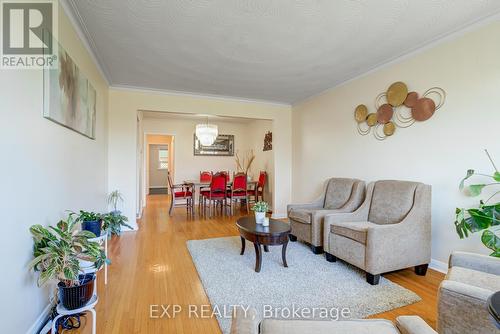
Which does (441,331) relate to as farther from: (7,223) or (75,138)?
(75,138)

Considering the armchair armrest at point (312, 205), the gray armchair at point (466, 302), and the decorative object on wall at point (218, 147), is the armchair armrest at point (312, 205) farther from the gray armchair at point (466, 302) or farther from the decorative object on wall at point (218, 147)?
the decorative object on wall at point (218, 147)

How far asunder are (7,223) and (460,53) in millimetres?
4083

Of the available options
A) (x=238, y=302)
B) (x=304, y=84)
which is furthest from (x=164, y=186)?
(x=238, y=302)

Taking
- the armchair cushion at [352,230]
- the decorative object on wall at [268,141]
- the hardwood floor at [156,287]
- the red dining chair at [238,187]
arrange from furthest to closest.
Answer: the decorative object on wall at [268,141] < the red dining chair at [238,187] < the armchair cushion at [352,230] < the hardwood floor at [156,287]

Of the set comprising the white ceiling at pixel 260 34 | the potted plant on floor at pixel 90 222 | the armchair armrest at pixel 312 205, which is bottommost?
the armchair armrest at pixel 312 205

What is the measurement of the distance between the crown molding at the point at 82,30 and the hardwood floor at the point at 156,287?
258cm

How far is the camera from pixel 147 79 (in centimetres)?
393

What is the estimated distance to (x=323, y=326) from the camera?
0.91 meters

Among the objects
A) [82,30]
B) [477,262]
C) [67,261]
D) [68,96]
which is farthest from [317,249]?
[82,30]

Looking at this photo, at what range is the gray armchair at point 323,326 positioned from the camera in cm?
87

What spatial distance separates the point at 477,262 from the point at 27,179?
3095 mm

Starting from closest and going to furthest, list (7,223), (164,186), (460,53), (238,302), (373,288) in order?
(7,223), (238,302), (373,288), (460,53), (164,186)

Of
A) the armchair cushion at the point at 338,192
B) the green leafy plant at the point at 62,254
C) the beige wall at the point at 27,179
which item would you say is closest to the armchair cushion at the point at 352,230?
the armchair cushion at the point at 338,192

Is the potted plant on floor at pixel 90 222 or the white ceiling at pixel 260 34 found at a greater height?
the white ceiling at pixel 260 34
